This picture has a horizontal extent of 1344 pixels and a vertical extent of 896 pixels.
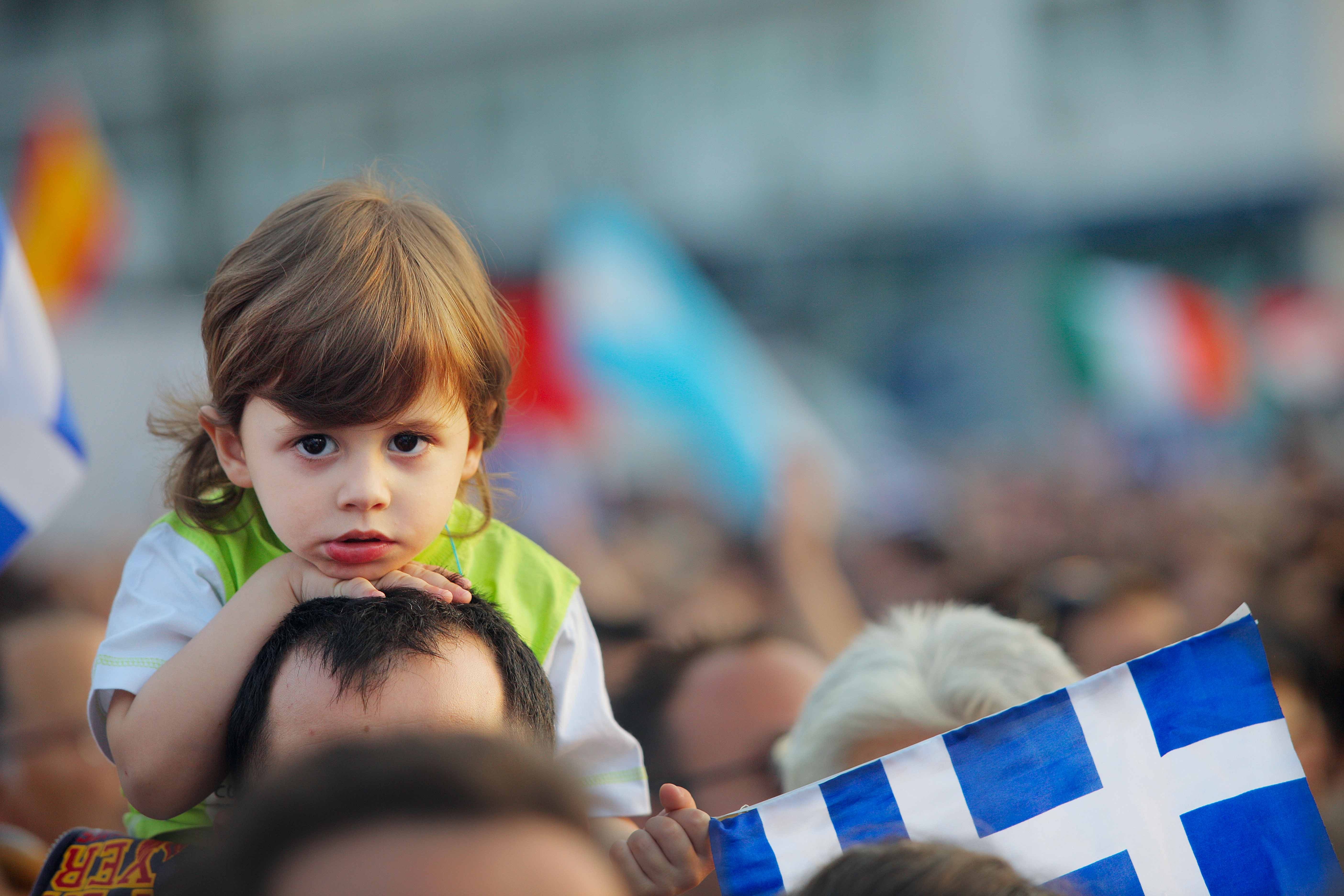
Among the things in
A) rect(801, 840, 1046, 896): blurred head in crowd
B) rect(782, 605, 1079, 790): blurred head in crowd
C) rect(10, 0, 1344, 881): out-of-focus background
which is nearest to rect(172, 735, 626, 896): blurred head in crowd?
rect(801, 840, 1046, 896): blurred head in crowd

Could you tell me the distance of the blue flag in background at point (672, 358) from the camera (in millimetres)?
4957

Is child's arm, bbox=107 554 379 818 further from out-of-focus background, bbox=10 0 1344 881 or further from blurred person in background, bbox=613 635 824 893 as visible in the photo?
blurred person in background, bbox=613 635 824 893

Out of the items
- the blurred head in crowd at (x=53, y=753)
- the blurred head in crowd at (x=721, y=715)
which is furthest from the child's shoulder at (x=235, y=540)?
the blurred head in crowd at (x=53, y=753)

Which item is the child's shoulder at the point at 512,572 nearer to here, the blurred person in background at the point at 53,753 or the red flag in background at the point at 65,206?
the blurred person in background at the point at 53,753

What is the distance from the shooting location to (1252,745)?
1.40 meters

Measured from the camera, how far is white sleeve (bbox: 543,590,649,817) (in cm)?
151

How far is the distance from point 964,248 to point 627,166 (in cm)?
675

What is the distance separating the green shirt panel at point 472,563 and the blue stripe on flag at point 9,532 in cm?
83

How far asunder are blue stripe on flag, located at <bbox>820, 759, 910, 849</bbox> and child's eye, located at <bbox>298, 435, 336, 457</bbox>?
0.67 metres

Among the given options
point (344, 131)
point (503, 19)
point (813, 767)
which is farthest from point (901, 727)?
point (344, 131)

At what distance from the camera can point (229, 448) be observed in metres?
1.44

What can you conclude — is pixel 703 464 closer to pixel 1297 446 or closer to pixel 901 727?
pixel 901 727

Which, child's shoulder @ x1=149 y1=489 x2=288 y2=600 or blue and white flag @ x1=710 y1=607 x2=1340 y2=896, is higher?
child's shoulder @ x1=149 y1=489 x2=288 y2=600

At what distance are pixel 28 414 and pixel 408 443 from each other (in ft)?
4.81
